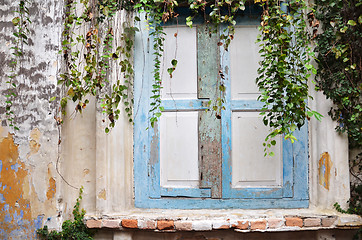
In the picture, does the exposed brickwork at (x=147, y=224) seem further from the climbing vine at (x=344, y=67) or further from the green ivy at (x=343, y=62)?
the green ivy at (x=343, y=62)

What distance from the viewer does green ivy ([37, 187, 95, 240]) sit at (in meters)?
2.42

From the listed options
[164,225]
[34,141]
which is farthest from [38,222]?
[164,225]

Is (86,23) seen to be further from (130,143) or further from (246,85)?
(246,85)

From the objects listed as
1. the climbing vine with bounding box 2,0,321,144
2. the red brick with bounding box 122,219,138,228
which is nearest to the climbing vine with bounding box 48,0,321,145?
the climbing vine with bounding box 2,0,321,144

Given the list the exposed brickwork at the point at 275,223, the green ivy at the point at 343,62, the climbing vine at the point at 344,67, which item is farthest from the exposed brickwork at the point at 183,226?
the green ivy at the point at 343,62

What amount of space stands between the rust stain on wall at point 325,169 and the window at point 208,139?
0.41ft

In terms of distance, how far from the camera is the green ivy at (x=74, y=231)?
2416 mm

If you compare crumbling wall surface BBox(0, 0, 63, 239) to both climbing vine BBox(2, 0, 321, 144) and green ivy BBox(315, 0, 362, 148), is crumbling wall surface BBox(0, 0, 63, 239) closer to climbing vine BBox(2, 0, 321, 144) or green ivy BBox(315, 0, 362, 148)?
climbing vine BBox(2, 0, 321, 144)

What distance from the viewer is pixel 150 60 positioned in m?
2.72

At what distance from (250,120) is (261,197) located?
67 centimetres

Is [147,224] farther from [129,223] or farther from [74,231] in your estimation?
[74,231]

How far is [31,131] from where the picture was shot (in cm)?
250

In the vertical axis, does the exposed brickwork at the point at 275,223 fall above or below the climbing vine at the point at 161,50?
below

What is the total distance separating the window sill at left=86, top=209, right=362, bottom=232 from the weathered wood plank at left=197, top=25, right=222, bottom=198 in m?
0.30
